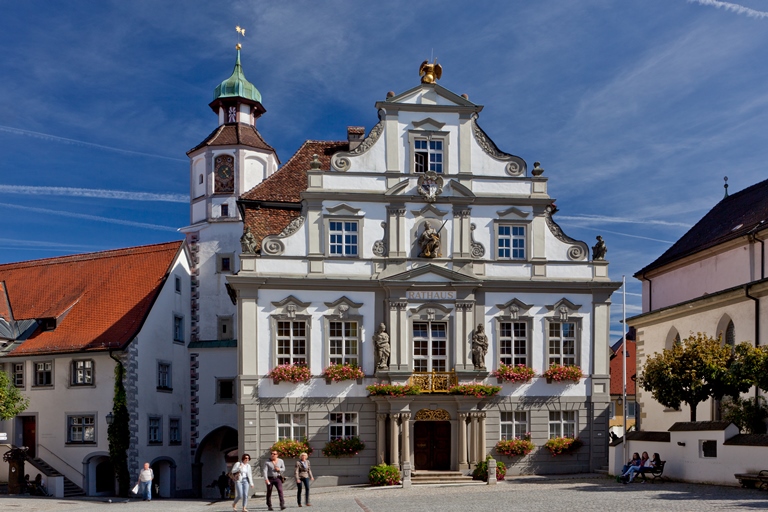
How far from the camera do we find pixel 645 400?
38.8 metres

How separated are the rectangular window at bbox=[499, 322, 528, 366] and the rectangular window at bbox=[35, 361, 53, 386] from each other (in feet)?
64.3

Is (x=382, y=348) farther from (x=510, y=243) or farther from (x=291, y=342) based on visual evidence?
(x=510, y=243)

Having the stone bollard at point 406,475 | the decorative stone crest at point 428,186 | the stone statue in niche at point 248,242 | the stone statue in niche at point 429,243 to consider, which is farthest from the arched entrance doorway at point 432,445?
the stone statue in niche at point 248,242

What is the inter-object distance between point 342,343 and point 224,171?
17.9 meters

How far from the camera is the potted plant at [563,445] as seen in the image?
33906mm

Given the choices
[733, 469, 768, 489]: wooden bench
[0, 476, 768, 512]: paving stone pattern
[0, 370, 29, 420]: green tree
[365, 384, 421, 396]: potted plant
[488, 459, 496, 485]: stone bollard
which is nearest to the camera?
[0, 476, 768, 512]: paving stone pattern

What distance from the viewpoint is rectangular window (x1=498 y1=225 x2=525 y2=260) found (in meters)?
35.1

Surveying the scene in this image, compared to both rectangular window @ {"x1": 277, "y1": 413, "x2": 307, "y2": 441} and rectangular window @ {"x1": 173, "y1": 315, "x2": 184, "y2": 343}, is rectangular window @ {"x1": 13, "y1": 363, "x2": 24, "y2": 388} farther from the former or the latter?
rectangular window @ {"x1": 277, "y1": 413, "x2": 307, "y2": 441}

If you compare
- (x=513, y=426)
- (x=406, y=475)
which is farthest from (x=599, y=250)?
(x=406, y=475)

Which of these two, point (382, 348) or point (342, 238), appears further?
point (342, 238)

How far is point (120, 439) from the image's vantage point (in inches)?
1524

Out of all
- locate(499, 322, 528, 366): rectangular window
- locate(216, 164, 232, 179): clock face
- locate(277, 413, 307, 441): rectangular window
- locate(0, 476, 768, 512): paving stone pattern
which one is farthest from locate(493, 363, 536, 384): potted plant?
locate(216, 164, 232, 179): clock face

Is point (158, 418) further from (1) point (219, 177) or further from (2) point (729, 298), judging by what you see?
(2) point (729, 298)

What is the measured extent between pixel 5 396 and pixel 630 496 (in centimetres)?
2361
